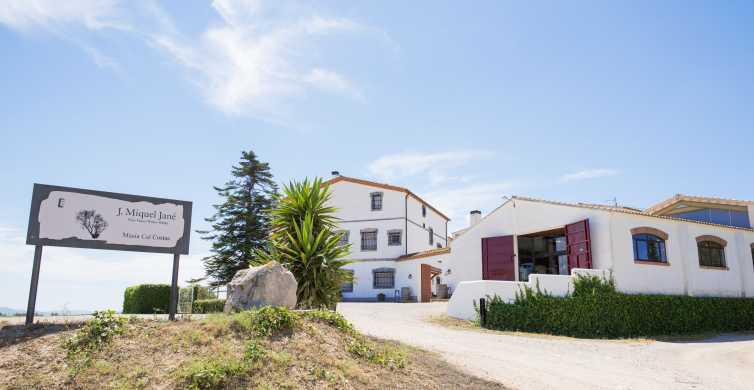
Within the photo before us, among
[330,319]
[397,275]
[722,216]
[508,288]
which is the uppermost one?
[722,216]

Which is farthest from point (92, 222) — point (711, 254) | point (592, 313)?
point (711, 254)

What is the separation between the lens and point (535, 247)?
2467 cm

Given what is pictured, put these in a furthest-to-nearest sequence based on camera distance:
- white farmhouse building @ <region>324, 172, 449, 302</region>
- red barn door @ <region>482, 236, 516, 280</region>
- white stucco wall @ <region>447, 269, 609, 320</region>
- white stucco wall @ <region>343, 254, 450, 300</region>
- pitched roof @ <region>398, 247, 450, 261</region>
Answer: white farmhouse building @ <region>324, 172, 449, 302</region>, white stucco wall @ <region>343, 254, 450, 300</region>, pitched roof @ <region>398, 247, 450, 261</region>, red barn door @ <region>482, 236, 516, 280</region>, white stucco wall @ <region>447, 269, 609, 320</region>

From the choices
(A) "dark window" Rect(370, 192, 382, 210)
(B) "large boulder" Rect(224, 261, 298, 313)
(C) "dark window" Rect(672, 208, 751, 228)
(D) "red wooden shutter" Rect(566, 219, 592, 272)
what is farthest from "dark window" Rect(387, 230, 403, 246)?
(B) "large boulder" Rect(224, 261, 298, 313)

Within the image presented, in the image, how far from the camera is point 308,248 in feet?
33.6

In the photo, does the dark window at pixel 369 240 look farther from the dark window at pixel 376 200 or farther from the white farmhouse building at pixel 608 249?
the white farmhouse building at pixel 608 249

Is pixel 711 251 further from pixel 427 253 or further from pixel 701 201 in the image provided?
pixel 427 253

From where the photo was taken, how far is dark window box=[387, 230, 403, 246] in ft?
115

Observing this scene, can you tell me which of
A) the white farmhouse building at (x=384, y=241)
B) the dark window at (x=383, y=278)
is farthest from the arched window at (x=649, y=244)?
the dark window at (x=383, y=278)

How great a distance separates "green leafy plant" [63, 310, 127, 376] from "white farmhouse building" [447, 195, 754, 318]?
13483mm

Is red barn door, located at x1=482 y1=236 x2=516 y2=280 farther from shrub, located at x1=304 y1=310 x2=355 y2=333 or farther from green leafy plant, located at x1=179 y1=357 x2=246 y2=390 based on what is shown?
green leafy plant, located at x1=179 y1=357 x2=246 y2=390

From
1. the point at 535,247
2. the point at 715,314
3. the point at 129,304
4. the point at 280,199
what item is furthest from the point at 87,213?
the point at 715,314

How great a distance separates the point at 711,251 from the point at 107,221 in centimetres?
2481

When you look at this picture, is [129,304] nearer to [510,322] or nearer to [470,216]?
[510,322]
